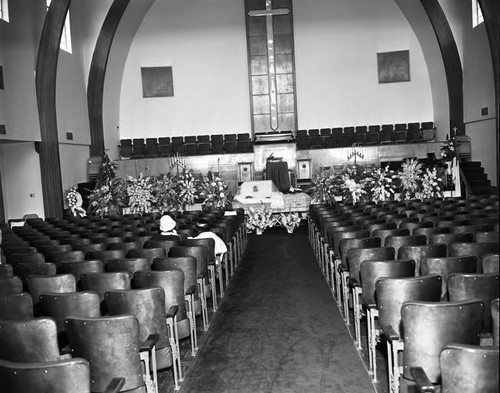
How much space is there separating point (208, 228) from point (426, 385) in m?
6.42

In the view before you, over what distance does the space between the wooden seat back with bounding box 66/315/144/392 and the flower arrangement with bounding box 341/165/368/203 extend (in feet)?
33.6

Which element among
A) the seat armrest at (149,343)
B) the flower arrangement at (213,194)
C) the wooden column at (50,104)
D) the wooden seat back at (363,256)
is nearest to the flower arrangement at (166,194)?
the flower arrangement at (213,194)

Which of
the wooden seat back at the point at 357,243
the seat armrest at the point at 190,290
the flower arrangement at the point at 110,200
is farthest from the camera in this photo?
the flower arrangement at the point at 110,200

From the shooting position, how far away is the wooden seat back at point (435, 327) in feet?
10.5

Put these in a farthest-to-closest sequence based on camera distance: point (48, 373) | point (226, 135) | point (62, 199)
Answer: point (226, 135), point (62, 199), point (48, 373)

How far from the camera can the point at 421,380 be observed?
3.06 meters

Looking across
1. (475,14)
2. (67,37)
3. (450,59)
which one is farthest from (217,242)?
(450,59)

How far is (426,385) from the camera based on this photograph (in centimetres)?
296

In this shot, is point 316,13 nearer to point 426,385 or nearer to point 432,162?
point 432,162

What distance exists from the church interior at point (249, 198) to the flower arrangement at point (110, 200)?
0.08 m

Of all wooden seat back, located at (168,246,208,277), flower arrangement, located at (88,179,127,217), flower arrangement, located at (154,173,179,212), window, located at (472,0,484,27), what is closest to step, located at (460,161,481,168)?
window, located at (472,0,484,27)

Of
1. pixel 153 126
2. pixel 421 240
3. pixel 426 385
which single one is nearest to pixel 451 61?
pixel 153 126

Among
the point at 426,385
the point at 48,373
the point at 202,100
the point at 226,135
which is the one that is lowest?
the point at 426,385

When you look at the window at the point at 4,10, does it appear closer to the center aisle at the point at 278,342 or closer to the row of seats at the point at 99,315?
the row of seats at the point at 99,315
